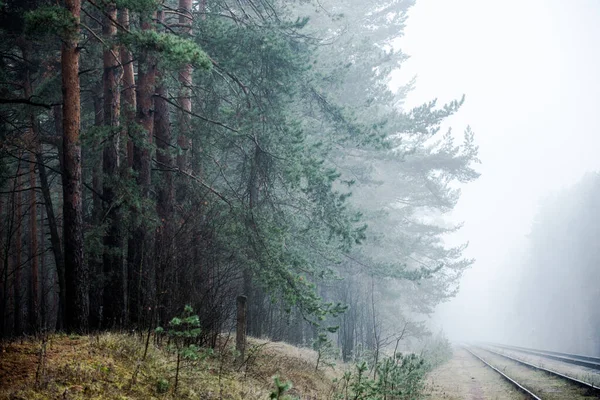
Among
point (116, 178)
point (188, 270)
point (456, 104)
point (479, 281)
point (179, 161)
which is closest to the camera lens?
point (188, 270)

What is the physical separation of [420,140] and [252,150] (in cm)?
1797

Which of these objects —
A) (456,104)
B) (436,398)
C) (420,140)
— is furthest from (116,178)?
(420,140)

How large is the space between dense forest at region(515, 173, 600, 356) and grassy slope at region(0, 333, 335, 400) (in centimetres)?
3719

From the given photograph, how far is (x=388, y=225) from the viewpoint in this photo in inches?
999

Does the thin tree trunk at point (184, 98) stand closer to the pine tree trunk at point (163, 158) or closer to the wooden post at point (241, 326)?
the pine tree trunk at point (163, 158)

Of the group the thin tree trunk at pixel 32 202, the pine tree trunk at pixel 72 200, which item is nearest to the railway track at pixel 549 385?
the pine tree trunk at pixel 72 200

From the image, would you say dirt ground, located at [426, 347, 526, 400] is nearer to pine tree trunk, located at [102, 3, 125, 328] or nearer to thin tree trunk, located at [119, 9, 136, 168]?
pine tree trunk, located at [102, 3, 125, 328]

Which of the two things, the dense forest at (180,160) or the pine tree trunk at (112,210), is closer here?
the dense forest at (180,160)

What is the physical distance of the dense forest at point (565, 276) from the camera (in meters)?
41.1

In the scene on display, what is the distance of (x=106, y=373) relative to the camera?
16.0 ft

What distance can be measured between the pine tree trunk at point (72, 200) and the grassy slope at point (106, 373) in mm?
1382

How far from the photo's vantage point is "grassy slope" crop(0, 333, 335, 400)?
14.2 feet

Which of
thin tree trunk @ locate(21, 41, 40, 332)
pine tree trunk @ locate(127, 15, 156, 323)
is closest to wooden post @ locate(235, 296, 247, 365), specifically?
pine tree trunk @ locate(127, 15, 156, 323)

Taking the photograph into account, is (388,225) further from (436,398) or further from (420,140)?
(436,398)
